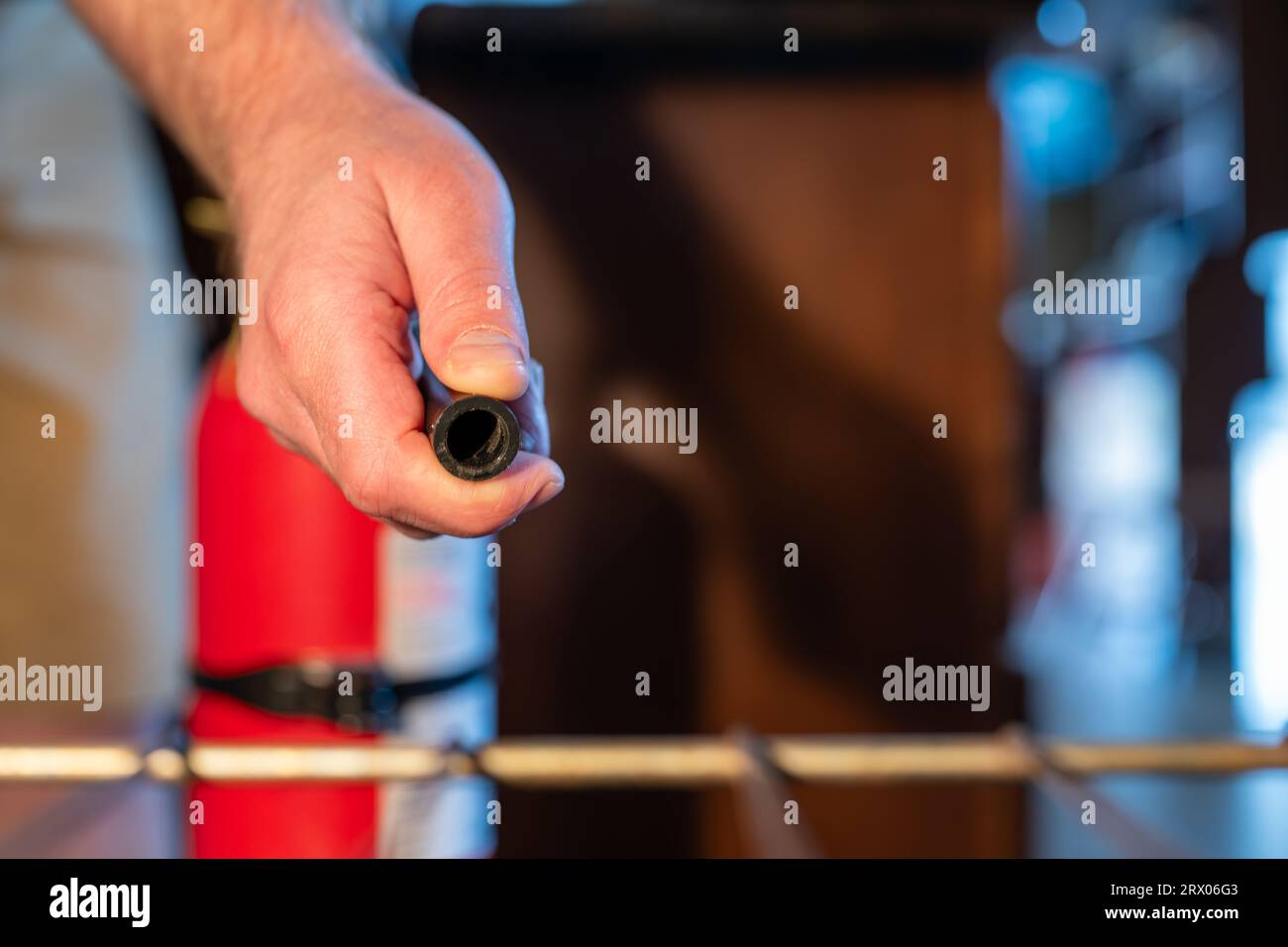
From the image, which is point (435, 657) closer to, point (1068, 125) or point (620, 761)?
point (620, 761)

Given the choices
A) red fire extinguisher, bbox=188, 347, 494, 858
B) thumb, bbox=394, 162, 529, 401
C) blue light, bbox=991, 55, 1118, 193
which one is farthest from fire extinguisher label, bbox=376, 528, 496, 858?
blue light, bbox=991, 55, 1118, 193

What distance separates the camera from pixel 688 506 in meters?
0.76

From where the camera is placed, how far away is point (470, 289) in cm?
37

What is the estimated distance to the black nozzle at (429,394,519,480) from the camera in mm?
334

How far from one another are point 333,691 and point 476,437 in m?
0.34

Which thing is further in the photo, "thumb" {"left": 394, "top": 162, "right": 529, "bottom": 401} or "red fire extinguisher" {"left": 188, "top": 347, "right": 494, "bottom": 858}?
"red fire extinguisher" {"left": 188, "top": 347, "right": 494, "bottom": 858}

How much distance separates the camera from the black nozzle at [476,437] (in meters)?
0.33

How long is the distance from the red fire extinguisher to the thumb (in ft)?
0.82

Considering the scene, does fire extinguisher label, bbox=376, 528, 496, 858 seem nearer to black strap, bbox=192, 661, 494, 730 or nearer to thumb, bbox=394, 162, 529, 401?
black strap, bbox=192, 661, 494, 730

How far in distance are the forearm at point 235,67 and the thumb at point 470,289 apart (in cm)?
9

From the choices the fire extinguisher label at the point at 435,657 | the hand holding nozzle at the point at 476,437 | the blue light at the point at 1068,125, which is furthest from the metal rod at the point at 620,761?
the blue light at the point at 1068,125
